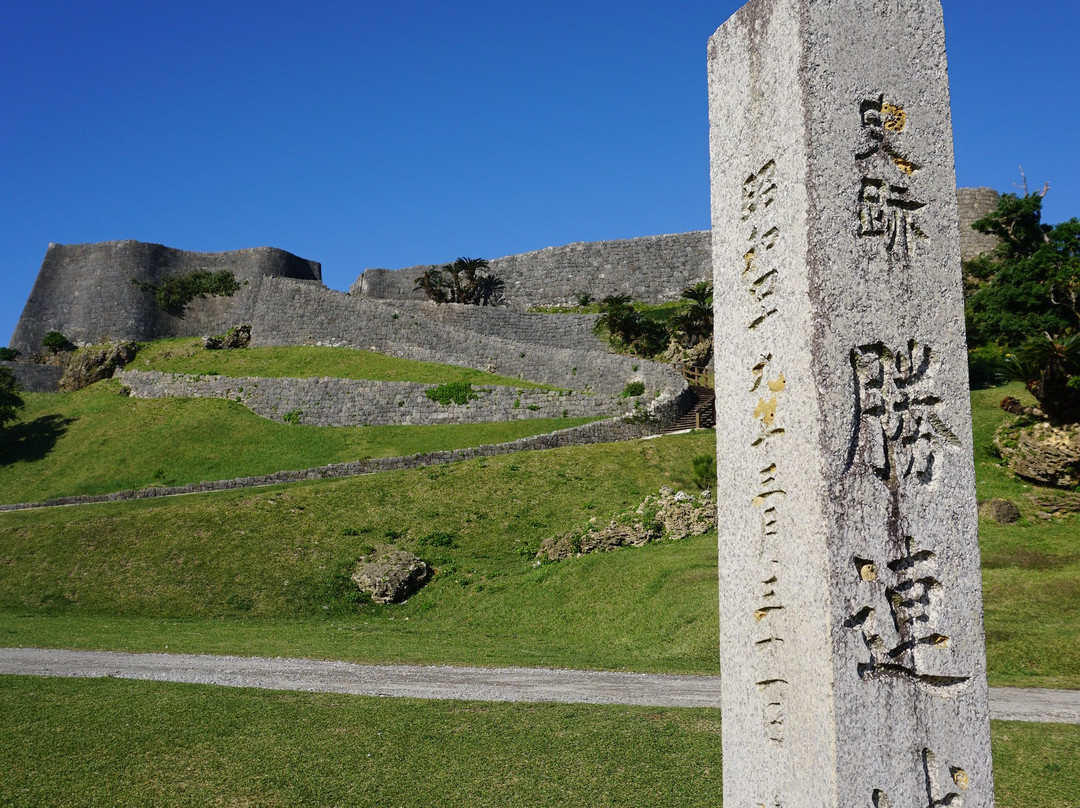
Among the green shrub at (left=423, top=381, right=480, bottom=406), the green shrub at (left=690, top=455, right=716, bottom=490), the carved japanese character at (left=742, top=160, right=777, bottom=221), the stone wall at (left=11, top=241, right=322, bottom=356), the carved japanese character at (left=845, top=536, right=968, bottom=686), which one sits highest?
the stone wall at (left=11, top=241, right=322, bottom=356)

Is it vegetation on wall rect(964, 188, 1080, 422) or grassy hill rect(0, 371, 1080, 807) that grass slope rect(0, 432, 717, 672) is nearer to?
grassy hill rect(0, 371, 1080, 807)

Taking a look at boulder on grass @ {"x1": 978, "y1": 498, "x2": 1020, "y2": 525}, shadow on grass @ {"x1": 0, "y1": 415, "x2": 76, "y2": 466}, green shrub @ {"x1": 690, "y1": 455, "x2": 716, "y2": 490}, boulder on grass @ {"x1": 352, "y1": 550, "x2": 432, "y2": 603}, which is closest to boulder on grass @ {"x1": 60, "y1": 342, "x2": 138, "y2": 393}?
shadow on grass @ {"x1": 0, "y1": 415, "x2": 76, "y2": 466}

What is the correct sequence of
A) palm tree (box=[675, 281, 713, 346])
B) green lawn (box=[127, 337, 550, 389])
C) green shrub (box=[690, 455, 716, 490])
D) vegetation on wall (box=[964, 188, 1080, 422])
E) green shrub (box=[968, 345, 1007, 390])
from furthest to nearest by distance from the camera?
palm tree (box=[675, 281, 713, 346])
green lawn (box=[127, 337, 550, 389])
green shrub (box=[968, 345, 1007, 390])
vegetation on wall (box=[964, 188, 1080, 422])
green shrub (box=[690, 455, 716, 490])

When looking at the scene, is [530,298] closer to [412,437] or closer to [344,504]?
[412,437]

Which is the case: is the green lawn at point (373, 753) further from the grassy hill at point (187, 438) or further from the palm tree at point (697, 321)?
the palm tree at point (697, 321)

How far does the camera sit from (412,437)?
92.4 feet

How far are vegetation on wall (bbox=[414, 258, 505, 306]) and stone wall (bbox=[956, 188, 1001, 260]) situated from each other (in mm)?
24397

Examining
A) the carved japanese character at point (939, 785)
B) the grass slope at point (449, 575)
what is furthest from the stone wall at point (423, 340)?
the carved japanese character at point (939, 785)

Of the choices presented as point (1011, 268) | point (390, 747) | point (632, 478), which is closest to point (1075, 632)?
point (390, 747)

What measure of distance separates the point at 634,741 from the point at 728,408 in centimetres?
430

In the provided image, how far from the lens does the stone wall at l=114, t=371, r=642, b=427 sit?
29672mm

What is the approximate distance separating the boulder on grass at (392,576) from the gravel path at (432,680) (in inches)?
201

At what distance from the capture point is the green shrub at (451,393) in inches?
1209

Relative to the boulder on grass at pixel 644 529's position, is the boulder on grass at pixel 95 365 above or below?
above
